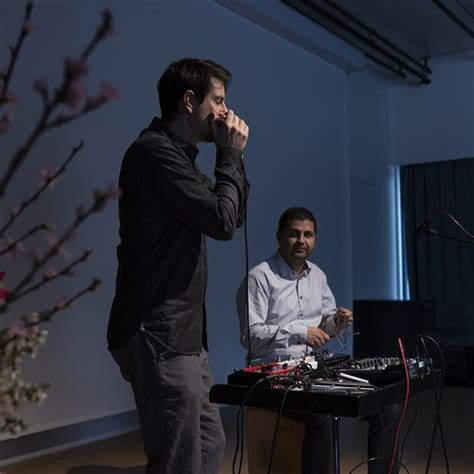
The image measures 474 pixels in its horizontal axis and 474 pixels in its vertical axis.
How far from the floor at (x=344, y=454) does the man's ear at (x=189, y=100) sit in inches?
77.2

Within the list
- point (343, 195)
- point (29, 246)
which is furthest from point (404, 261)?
point (29, 246)

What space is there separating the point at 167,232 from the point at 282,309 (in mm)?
1184

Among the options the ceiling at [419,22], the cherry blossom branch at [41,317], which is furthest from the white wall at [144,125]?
the cherry blossom branch at [41,317]

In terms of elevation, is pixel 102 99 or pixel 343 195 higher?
pixel 343 195

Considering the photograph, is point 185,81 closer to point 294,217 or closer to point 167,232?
point 167,232

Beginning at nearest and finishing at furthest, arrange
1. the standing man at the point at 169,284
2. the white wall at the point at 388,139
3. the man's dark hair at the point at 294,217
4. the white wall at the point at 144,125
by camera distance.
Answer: the standing man at the point at 169,284
the man's dark hair at the point at 294,217
the white wall at the point at 144,125
the white wall at the point at 388,139

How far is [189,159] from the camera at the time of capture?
1.66m

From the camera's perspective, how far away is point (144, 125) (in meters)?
4.30

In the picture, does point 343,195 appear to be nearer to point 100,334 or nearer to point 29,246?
point 100,334

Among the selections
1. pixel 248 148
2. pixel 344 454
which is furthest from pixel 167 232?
pixel 248 148

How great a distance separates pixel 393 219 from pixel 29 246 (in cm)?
476

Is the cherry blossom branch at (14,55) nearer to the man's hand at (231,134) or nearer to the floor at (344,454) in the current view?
the man's hand at (231,134)

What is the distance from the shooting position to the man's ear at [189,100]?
65.9 inches

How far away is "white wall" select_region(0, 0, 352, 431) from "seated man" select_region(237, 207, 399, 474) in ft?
4.58
